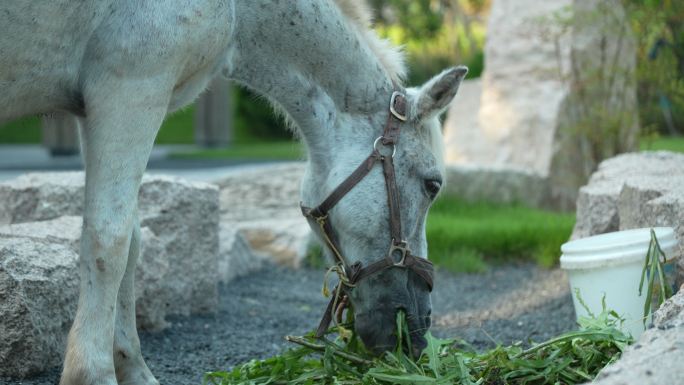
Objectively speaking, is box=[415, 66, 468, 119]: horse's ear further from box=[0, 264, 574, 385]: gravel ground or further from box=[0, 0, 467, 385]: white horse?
box=[0, 264, 574, 385]: gravel ground

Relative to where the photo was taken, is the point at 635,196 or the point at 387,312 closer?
the point at 387,312

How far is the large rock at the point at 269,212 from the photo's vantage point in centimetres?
752

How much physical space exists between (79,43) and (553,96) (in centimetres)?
734

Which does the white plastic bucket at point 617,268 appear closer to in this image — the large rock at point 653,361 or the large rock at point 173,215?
the large rock at point 653,361

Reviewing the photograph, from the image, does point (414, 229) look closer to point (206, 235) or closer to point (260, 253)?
point (206, 235)

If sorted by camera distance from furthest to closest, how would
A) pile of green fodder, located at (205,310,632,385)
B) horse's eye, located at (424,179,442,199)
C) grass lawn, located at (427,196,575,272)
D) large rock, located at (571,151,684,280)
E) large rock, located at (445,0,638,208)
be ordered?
large rock, located at (445,0,638,208), grass lawn, located at (427,196,575,272), large rock, located at (571,151,684,280), horse's eye, located at (424,179,442,199), pile of green fodder, located at (205,310,632,385)

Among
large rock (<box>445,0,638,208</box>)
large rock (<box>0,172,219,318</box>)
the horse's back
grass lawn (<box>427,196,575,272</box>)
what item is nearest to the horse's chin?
the horse's back

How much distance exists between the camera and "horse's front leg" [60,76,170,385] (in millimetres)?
3191

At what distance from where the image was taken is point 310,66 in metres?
3.72

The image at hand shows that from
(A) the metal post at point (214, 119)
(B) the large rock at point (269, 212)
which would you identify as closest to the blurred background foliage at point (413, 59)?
(A) the metal post at point (214, 119)

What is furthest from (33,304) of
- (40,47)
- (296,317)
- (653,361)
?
(653,361)

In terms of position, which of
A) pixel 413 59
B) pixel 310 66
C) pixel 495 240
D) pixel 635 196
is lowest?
pixel 495 240

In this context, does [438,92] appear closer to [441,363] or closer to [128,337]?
[441,363]

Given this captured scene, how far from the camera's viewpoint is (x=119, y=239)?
10.5ft
